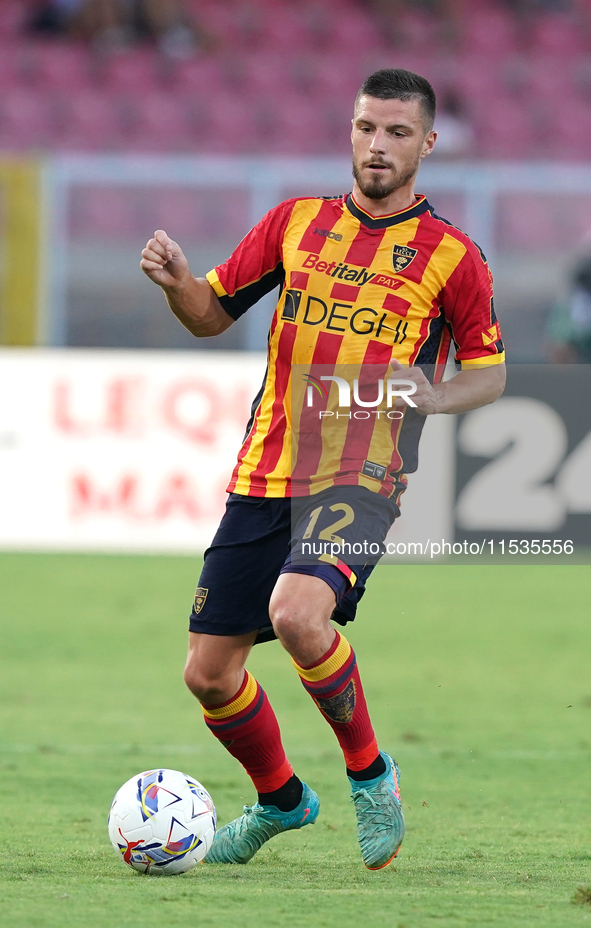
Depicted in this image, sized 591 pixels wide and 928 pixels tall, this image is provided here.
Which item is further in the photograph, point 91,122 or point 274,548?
point 91,122

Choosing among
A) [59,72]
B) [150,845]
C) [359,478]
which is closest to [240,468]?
[359,478]

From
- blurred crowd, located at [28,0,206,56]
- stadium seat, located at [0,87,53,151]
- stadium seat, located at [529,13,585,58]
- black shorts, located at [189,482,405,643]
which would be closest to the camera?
black shorts, located at [189,482,405,643]

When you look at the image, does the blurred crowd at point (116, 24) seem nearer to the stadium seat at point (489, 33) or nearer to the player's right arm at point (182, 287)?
the stadium seat at point (489, 33)

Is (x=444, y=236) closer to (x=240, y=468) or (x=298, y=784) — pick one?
(x=240, y=468)

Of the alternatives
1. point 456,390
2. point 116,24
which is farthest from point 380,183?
point 116,24

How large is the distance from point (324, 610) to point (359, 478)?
1.38 ft

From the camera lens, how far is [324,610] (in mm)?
3666

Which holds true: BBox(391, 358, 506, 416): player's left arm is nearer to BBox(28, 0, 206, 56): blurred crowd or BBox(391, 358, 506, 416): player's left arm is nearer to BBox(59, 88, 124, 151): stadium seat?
BBox(59, 88, 124, 151): stadium seat

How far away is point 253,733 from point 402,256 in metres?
1.47

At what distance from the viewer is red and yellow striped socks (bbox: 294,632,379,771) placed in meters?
→ 3.75

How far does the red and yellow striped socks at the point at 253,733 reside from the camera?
4027mm

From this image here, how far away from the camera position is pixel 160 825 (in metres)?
3.67

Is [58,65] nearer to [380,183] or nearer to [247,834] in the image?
[380,183]

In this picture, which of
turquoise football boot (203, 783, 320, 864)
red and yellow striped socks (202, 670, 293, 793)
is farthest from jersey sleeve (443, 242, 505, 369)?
turquoise football boot (203, 783, 320, 864)
